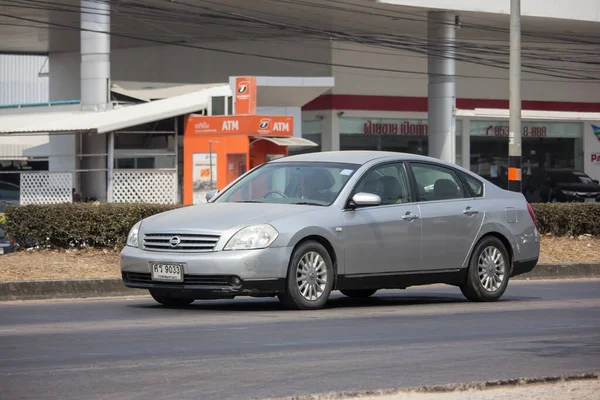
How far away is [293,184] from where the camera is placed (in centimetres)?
1207

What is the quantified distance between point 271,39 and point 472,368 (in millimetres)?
41746

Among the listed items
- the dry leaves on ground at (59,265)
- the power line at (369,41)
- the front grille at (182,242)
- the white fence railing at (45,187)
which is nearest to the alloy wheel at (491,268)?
the front grille at (182,242)

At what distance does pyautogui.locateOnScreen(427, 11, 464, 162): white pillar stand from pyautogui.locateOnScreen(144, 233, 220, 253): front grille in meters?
33.6

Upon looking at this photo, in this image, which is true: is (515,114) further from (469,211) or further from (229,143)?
(469,211)

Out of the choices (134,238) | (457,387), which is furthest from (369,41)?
(457,387)

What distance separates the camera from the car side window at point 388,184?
39.7 feet

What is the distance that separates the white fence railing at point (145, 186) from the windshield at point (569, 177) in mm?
20967

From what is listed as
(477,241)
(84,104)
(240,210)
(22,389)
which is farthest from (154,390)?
(84,104)

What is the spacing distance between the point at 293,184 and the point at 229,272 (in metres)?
1.58

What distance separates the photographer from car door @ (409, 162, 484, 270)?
1240 cm

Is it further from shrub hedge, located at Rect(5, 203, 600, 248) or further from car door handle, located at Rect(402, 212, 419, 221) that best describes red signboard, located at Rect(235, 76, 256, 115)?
car door handle, located at Rect(402, 212, 419, 221)

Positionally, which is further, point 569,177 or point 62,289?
point 569,177

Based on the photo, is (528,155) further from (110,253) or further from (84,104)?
(110,253)

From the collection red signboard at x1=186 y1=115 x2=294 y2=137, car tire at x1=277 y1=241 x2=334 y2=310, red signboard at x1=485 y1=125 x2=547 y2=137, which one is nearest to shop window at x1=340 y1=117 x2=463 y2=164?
red signboard at x1=485 y1=125 x2=547 y2=137
